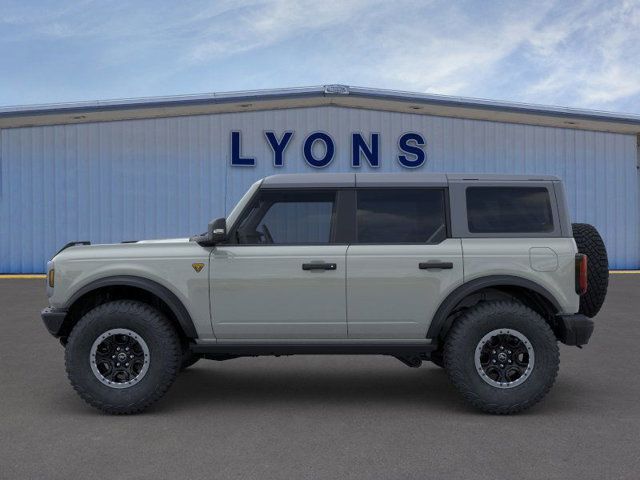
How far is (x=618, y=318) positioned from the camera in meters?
11.0

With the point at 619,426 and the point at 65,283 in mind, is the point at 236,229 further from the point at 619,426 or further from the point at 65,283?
the point at 619,426

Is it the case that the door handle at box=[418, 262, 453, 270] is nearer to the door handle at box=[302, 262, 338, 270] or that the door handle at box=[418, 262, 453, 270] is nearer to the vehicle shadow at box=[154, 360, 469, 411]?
the door handle at box=[302, 262, 338, 270]

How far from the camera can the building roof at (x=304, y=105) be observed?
20.6 metres

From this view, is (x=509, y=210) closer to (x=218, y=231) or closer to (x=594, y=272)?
(x=594, y=272)

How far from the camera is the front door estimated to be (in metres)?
5.31

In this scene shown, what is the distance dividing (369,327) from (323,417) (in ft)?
2.56

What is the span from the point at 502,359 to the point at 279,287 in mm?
1836

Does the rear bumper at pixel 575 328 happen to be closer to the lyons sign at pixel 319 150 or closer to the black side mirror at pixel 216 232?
the black side mirror at pixel 216 232

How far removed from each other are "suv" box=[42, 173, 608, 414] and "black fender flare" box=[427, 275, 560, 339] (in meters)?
0.01

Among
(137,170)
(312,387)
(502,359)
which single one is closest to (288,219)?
(312,387)

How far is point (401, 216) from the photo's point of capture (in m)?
5.49

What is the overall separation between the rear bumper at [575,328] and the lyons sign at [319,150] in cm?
1687

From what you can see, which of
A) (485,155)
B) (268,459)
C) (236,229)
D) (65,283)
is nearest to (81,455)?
(268,459)

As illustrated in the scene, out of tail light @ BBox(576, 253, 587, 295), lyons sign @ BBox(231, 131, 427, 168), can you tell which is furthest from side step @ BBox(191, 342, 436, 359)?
lyons sign @ BBox(231, 131, 427, 168)
